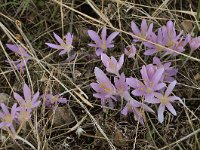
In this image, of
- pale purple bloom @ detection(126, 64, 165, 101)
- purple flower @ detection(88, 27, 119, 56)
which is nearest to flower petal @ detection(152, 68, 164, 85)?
pale purple bloom @ detection(126, 64, 165, 101)

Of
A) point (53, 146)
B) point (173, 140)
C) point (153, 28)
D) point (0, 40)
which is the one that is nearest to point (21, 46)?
point (0, 40)

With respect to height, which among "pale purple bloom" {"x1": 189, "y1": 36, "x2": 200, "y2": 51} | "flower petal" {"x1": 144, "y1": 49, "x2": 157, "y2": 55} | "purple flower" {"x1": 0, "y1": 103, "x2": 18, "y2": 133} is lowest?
"purple flower" {"x1": 0, "y1": 103, "x2": 18, "y2": 133}

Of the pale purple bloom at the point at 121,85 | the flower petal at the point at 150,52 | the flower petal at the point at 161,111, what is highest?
the flower petal at the point at 150,52

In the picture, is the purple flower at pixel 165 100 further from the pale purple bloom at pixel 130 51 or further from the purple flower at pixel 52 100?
the purple flower at pixel 52 100

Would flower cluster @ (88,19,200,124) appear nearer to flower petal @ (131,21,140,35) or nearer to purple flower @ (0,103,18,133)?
flower petal @ (131,21,140,35)

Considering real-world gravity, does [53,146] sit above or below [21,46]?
below

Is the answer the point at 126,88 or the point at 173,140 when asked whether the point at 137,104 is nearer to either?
the point at 126,88

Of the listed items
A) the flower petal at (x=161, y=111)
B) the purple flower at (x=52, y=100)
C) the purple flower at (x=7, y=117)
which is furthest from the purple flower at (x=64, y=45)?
the flower petal at (x=161, y=111)
